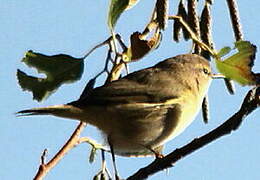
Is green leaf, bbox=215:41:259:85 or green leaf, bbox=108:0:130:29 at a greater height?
green leaf, bbox=108:0:130:29

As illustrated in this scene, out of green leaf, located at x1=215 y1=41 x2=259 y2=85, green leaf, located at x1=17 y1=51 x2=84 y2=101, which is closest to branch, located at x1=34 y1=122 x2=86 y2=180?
green leaf, located at x1=17 y1=51 x2=84 y2=101

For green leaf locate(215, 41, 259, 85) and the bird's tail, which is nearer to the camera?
green leaf locate(215, 41, 259, 85)

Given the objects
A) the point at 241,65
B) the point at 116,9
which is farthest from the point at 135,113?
the point at 241,65

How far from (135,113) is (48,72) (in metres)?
0.73

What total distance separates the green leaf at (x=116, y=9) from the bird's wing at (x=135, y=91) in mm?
574

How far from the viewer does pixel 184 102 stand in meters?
3.18

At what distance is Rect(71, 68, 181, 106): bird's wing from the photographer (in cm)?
295

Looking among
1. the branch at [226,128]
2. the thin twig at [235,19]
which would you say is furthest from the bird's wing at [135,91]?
the branch at [226,128]

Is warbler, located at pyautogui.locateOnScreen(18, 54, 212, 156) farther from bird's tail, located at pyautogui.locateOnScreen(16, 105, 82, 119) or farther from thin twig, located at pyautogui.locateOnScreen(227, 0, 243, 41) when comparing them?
thin twig, located at pyautogui.locateOnScreen(227, 0, 243, 41)

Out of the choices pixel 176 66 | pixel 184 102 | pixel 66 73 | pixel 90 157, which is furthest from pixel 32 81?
pixel 176 66

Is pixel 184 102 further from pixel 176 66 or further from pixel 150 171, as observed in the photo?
pixel 150 171

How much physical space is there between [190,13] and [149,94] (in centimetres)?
70

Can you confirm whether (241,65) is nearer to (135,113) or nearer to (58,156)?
(58,156)

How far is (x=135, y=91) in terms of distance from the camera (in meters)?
3.12
